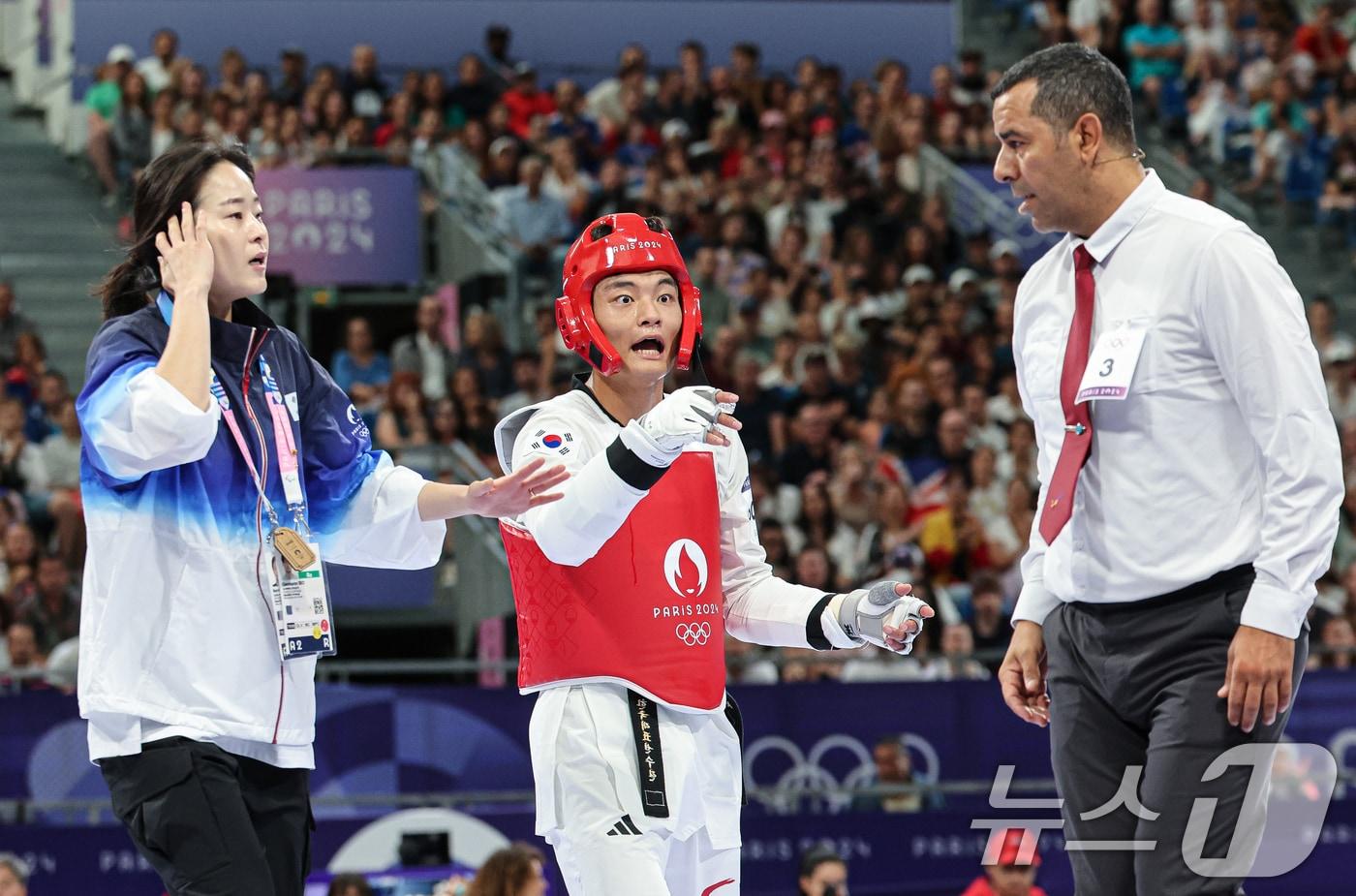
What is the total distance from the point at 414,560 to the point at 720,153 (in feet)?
42.4

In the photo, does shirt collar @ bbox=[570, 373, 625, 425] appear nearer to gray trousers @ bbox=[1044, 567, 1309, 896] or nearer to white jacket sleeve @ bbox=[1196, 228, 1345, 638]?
gray trousers @ bbox=[1044, 567, 1309, 896]

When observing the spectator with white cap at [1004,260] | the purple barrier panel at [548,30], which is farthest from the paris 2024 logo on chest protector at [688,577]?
the purple barrier panel at [548,30]

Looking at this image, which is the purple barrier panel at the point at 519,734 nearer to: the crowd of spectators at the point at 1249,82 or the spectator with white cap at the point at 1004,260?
the spectator with white cap at the point at 1004,260

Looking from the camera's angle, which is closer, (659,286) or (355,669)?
(659,286)

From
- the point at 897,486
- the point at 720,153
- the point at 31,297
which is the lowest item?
the point at 897,486

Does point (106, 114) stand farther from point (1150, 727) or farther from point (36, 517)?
point (1150, 727)

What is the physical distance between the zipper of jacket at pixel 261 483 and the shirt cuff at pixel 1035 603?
5.73ft

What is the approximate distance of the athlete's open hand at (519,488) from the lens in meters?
4.30

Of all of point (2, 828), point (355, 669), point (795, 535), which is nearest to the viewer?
point (2, 828)

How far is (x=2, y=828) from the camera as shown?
Result: 9023 millimetres

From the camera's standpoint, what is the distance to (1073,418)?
4.33 metres

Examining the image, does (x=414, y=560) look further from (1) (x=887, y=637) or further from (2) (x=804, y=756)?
(2) (x=804, y=756)

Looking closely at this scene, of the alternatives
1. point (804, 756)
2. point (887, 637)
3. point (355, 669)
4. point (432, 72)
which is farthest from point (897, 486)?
point (887, 637)

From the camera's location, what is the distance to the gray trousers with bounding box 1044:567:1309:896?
398 centimetres
